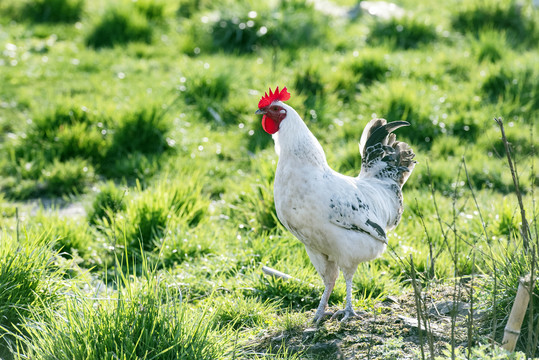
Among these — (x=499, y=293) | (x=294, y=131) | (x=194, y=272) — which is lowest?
(x=194, y=272)

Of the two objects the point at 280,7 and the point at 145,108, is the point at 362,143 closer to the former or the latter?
the point at 145,108

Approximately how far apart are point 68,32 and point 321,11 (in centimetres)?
397

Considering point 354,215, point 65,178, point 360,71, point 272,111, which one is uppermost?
point 272,111

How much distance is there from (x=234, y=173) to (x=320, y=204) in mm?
2870

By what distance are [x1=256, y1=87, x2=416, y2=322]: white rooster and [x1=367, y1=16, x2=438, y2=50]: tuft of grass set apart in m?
5.19

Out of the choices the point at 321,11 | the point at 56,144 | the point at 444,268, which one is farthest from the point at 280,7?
the point at 444,268

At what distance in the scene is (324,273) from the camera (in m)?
4.29

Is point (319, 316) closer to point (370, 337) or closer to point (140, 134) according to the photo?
point (370, 337)

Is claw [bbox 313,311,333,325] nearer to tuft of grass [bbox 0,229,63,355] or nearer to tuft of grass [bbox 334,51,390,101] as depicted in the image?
tuft of grass [bbox 0,229,63,355]

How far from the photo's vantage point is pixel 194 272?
15.9 ft

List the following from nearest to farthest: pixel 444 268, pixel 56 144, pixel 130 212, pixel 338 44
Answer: pixel 444 268, pixel 130 212, pixel 56 144, pixel 338 44

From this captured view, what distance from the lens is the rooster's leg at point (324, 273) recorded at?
423 centimetres

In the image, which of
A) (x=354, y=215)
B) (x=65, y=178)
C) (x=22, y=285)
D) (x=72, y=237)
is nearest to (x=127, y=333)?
(x=22, y=285)

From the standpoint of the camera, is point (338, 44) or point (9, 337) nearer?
point (9, 337)
